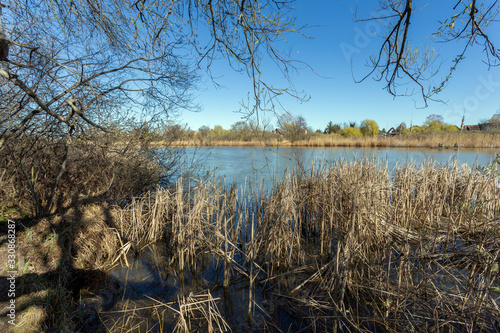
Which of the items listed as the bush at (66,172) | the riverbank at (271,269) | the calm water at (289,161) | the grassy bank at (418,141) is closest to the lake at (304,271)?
the riverbank at (271,269)

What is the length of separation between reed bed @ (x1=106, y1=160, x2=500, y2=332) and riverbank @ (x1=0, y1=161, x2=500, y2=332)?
0.02 meters

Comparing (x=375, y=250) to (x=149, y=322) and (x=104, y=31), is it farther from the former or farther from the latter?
(x=104, y=31)

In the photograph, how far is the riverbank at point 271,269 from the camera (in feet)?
7.49

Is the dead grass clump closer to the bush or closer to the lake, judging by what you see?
the lake

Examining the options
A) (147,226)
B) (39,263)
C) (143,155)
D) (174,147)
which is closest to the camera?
(39,263)

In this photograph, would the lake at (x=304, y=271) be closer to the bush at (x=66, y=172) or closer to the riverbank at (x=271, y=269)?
the riverbank at (x=271, y=269)

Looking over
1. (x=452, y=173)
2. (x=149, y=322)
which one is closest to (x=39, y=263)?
(x=149, y=322)

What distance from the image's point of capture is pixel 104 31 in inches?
120

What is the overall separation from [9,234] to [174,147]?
14.1ft

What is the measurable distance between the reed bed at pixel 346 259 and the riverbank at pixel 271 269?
0.02m

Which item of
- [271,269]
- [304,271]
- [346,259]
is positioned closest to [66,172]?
[271,269]

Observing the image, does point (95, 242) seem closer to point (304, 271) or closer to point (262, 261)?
point (262, 261)

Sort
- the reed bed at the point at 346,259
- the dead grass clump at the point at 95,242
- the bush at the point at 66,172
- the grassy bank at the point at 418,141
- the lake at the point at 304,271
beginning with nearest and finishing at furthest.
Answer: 1. the reed bed at the point at 346,259
2. the lake at the point at 304,271
3. the dead grass clump at the point at 95,242
4. the bush at the point at 66,172
5. the grassy bank at the point at 418,141

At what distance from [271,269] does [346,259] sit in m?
1.26
